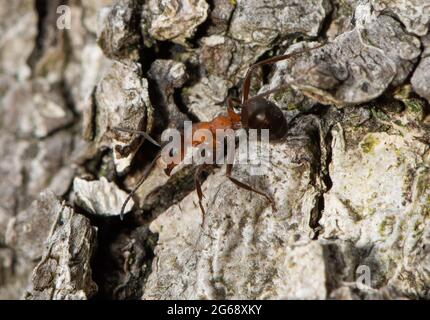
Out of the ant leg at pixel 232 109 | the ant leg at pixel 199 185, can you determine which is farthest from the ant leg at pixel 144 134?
the ant leg at pixel 232 109

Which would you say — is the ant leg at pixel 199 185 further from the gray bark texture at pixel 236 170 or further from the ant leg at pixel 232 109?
the ant leg at pixel 232 109

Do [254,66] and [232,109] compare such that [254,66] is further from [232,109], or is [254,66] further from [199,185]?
[199,185]

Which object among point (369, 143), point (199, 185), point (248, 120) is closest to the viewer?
point (369, 143)

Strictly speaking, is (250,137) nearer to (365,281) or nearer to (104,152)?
(104,152)

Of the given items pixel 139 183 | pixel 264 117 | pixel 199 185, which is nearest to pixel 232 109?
pixel 264 117

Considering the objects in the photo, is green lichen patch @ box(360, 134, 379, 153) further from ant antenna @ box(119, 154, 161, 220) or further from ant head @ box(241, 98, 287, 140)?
ant antenna @ box(119, 154, 161, 220)
